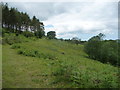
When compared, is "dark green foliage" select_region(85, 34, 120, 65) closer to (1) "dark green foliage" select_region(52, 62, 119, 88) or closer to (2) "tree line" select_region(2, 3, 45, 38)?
(2) "tree line" select_region(2, 3, 45, 38)

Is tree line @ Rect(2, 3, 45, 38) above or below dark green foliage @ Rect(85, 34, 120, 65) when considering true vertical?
above

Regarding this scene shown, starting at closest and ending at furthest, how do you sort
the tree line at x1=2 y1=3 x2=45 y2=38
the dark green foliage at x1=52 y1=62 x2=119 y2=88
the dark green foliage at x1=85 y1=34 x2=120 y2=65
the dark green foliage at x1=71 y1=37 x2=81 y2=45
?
1. the dark green foliage at x1=52 y1=62 x2=119 y2=88
2. the dark green foliage at x1=85 y1=34 x2=120 y2=65
3. the tree line at x1=2 y1=3 x2=45 y2=38
4. the dark green foliage at x1=71 y1=37 x2=81 y2=45

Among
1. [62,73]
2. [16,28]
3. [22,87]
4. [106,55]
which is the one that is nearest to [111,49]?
[106,55]

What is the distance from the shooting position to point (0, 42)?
1861 centimetres

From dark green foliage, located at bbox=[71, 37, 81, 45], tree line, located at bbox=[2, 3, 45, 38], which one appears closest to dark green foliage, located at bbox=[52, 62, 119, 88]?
tree line, located at bbox=[2, 3, 45, 38]

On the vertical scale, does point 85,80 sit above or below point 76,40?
below

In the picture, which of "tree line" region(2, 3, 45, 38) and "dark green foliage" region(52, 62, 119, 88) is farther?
"tree line" region(2, 3, 45, 38)

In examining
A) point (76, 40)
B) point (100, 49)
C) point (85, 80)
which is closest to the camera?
point (85, 80)

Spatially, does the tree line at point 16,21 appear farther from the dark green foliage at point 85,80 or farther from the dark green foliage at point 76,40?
the dark green foliage at point 85,80

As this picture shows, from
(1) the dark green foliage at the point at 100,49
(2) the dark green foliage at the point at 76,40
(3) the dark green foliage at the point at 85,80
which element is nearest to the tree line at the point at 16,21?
(2) the dark green foliage at the point at 76,40

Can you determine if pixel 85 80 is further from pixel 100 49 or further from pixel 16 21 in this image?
pixel 16 21

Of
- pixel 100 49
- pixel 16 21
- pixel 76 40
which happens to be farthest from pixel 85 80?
pixel 76 40

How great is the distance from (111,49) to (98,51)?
113 inches

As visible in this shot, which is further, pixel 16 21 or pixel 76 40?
pixel 76 40
